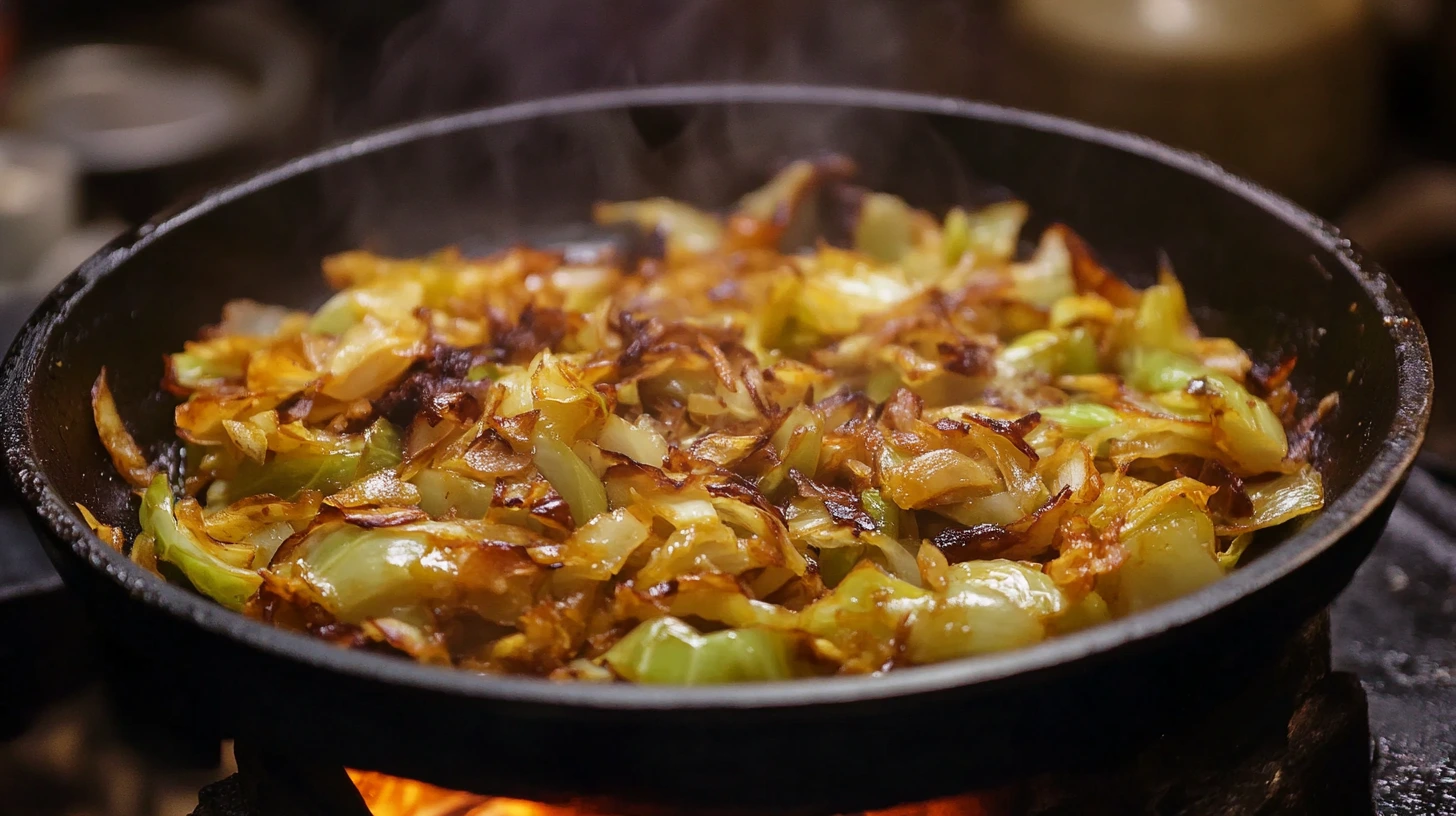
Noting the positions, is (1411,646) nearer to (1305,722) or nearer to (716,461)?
(1305,722)

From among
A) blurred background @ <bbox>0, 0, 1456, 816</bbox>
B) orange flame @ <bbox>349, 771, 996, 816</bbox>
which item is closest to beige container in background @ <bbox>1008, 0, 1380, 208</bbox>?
blurred background @ <bbox>0, 0, 1456, 816</bbox>

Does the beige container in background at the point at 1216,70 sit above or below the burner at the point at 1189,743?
above

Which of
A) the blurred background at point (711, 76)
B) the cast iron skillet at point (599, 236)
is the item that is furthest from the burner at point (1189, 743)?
the blurred background at point (711, 76)

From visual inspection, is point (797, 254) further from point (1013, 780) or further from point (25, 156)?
point (25, 156)

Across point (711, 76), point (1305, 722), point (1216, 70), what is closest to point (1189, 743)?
point (1305, 722)

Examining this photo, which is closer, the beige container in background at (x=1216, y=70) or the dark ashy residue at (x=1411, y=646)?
the dark ashy residue at (x=1411, y=646)

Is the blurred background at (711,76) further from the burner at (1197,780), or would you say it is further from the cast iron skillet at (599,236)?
the burner at (1197,780)
